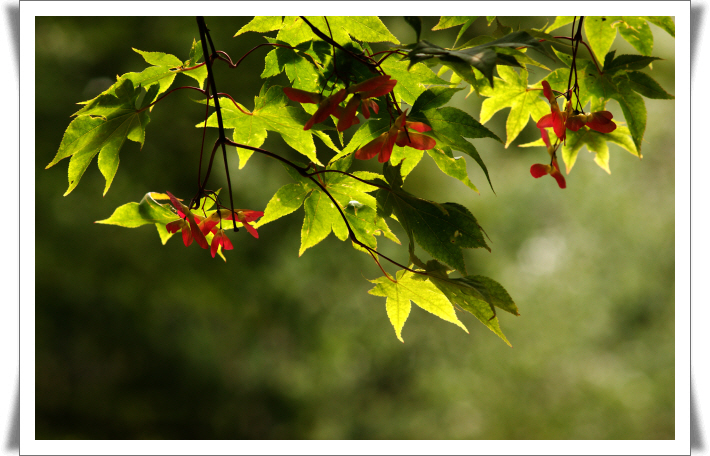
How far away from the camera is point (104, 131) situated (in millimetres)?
526

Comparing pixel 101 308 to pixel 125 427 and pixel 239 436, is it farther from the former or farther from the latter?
pixel 239 436

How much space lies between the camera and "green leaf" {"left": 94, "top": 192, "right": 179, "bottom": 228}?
0.55 metres

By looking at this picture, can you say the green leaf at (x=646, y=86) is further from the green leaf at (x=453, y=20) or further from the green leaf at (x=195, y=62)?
the green leaf at (x=195, y=62)

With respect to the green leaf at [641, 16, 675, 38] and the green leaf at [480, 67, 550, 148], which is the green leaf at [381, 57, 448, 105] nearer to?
the green leaf at [480, 67, 550, 148]

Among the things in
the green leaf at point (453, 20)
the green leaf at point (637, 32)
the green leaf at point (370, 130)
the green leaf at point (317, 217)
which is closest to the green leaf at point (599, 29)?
the green leaf at point (637, 32)

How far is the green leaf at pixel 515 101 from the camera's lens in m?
0.61

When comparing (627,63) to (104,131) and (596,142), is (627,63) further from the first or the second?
(104,131)

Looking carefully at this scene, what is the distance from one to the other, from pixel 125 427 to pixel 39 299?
33.9 inches

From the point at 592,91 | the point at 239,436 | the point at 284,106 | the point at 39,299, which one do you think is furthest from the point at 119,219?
the point at 239,436

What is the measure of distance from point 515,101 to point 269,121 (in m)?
0.33

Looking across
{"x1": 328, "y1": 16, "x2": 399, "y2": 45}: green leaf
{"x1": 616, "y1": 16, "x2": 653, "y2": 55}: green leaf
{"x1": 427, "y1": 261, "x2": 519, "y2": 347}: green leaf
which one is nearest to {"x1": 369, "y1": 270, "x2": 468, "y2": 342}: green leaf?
{"x1": 427, "y1": 261, "x2": 519, "y2": 347}: green leaf

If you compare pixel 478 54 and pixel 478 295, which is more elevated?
Result: pixel 478 54

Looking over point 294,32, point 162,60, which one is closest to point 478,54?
point 294,32

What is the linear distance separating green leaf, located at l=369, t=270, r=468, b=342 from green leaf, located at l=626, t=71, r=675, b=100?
0.32 metres
